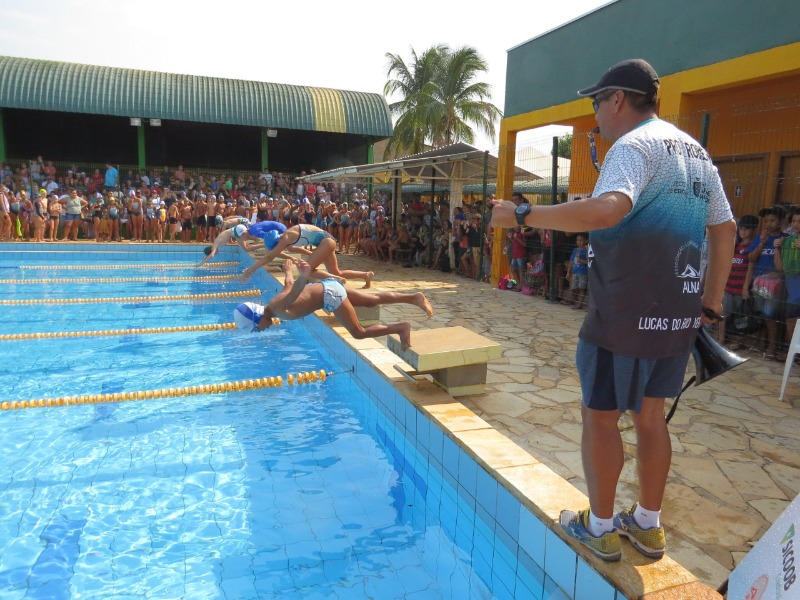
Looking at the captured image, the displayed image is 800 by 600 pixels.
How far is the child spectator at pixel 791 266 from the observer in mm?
6004

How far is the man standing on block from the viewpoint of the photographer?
1957 mm

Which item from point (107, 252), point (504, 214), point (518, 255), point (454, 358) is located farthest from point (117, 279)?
point (504, 214)

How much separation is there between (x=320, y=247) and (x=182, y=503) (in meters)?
4.04

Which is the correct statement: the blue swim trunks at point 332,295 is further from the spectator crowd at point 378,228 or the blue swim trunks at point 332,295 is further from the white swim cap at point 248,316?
the spectator crowd at point 378,228

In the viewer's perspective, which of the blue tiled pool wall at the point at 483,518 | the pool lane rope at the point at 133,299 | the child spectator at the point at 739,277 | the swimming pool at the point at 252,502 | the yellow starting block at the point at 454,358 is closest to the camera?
the blue tiled pool wall at the point at 483,518

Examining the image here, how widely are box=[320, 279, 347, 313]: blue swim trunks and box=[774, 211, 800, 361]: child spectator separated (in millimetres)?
4395

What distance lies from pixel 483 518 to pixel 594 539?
112 centimetres

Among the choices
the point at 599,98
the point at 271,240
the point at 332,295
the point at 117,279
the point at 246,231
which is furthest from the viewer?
the point at 117,279

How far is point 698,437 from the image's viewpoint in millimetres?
4027

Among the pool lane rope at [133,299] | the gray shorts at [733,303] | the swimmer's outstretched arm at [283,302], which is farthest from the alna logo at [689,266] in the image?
the pool lane rope at [133,299]

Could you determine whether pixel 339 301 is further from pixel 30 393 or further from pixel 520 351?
pixel 30 393

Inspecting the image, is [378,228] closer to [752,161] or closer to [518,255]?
[518,255]

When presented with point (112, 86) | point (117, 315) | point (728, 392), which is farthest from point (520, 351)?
point (112, 86)

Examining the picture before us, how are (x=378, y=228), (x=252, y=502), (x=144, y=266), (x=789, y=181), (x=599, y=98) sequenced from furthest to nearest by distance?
(x=378, y=228) < (x=144, y=266) < (x=789, y=181) < (x=252, y=502) < (x=599, y=98)
